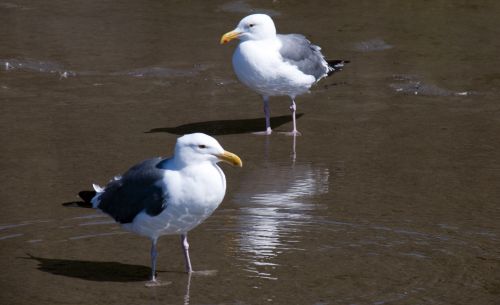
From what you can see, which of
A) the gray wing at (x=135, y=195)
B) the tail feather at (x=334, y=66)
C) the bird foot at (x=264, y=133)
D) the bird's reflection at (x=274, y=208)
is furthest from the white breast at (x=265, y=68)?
the gray wing at (x=135, y=195)

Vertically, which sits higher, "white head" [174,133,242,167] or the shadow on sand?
"white head" [174,133,242,167]

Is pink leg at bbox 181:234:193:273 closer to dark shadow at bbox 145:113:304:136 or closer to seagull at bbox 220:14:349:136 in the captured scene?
dark shadow at bbox 145:113:304:136

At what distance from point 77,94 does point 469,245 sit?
283 inches

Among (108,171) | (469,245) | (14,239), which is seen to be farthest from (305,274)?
(108,171)

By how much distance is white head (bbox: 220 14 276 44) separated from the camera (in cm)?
1362

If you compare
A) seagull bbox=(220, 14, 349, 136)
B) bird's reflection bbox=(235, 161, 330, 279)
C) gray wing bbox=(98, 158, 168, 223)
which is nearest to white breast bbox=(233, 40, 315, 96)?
seagull bbox=(220, 14, 349, 136)

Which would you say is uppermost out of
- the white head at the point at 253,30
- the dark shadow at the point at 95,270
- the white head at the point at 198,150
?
the white head at the point at 253,30

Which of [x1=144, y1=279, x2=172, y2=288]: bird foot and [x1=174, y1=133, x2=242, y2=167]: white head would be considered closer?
[x1=174, y1=133, x2=242, y2=167]: white head

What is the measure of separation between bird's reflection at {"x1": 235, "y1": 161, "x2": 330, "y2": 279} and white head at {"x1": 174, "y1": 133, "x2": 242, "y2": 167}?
99cm

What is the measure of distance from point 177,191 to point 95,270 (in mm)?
1039

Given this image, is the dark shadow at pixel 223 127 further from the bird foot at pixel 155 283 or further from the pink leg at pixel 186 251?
the bird foot at pixel 155 283

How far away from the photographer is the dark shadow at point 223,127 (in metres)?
13.7

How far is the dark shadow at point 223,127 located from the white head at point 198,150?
5.11 m

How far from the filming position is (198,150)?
8.41 metres
